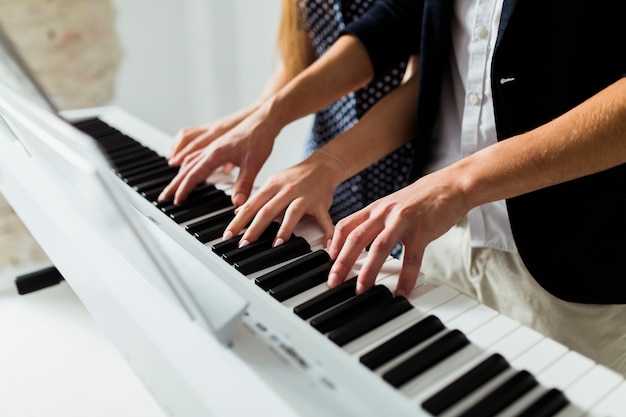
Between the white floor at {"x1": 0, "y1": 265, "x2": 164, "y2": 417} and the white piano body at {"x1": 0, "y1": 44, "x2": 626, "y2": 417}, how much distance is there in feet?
0.84

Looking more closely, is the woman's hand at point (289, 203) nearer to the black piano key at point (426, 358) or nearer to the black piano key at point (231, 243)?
the black piano key at point (231, 243)

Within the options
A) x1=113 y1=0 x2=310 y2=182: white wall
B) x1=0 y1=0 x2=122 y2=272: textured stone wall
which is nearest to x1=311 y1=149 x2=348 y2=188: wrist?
x1=0 y1=0 x2=122 y2=272: textured stone wall

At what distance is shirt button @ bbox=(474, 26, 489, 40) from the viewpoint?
103cm

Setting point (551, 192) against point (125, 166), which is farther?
point (125, 166)

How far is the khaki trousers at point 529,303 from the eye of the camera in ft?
3.54

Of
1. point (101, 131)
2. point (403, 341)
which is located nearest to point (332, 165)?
point (403, 341)

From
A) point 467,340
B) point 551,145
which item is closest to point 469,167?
point 551,145

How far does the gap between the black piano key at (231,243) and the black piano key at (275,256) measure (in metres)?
0.05

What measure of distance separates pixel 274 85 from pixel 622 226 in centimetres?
91

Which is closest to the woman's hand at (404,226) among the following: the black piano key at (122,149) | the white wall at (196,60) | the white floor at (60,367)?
the white floor at (60,367)

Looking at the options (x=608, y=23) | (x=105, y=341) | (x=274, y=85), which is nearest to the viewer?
(x=608, y=23)

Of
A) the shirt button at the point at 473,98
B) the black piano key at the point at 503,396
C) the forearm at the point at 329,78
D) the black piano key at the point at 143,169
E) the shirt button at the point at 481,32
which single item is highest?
the shirt button at the point at 481,32

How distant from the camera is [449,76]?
1.19 metres

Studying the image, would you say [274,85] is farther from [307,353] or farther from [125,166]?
[307,353]
